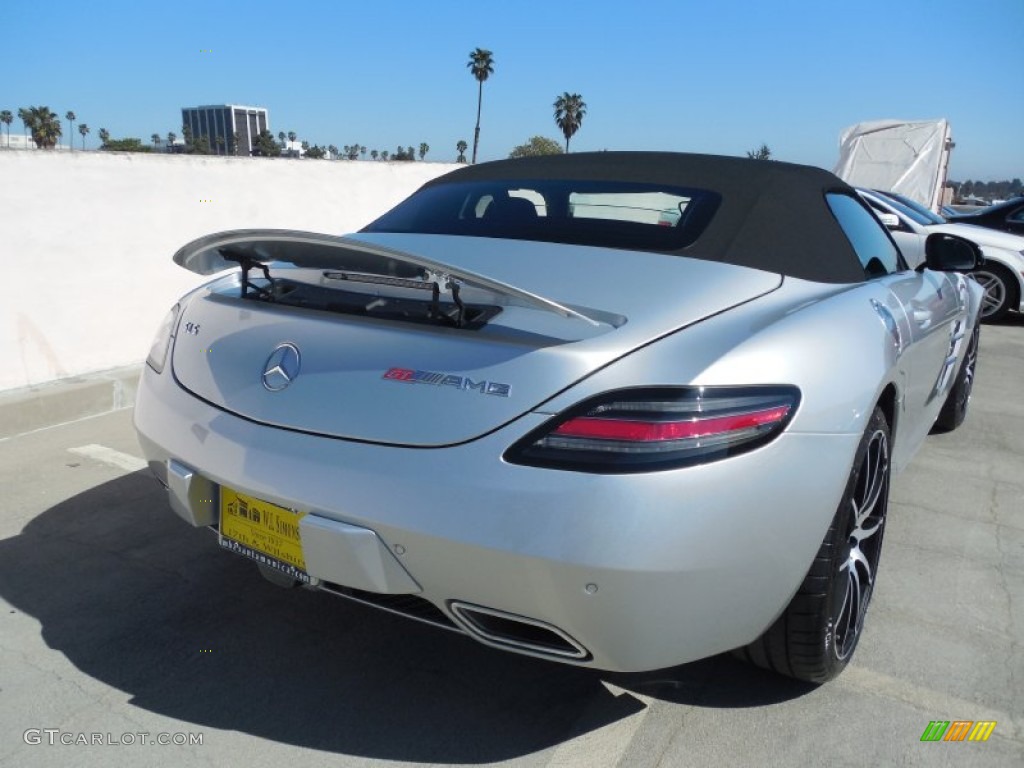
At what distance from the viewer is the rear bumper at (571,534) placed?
1.64 m

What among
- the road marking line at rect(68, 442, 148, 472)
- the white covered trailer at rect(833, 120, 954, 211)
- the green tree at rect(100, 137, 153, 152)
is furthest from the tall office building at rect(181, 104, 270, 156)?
the road marking line at rect(68, 442, 148, 472)

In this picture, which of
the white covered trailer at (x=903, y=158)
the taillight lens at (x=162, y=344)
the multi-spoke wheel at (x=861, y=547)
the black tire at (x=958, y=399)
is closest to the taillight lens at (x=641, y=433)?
the multi-spoke wheel at (x=861, y=547)

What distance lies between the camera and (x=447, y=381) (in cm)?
179

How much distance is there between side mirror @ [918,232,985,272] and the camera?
3.41 meters

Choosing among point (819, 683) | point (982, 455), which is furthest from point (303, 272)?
point (982, 455)

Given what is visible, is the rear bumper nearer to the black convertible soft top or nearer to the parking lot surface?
the parking lot surface

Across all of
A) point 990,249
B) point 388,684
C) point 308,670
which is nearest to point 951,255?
point 388,684

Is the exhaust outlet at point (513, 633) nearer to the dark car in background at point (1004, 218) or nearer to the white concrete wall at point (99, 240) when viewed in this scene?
the white concrete wall at point (99, 240)

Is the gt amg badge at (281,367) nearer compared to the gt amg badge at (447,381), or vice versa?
the gt amg badge at (447,381)

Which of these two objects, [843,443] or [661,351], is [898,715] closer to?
[843,443]

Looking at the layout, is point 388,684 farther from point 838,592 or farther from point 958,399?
point 958,399

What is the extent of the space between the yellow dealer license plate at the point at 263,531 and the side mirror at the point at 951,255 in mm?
2730

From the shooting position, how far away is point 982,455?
4.43m

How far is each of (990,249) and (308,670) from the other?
9077 mm
